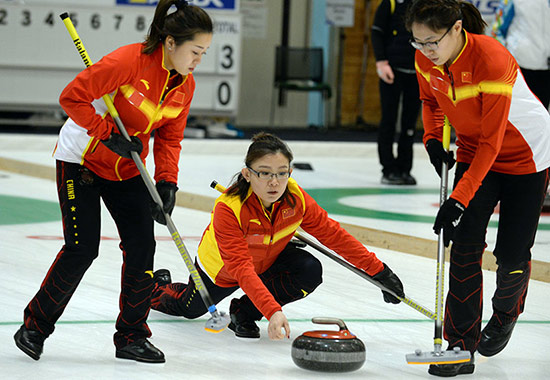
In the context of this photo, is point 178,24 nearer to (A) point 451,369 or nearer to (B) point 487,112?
(B) point 487,112

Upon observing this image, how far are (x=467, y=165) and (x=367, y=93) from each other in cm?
864

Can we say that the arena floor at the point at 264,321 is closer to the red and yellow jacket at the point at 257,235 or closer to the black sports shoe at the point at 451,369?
the black sports shoe at the point at 451,369

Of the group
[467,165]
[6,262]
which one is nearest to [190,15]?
[467,165]

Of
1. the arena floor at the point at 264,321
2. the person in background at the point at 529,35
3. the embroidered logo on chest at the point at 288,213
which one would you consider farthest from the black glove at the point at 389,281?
the person in background at the point at 529,35

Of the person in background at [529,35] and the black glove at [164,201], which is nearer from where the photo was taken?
the black glove at [164,201]

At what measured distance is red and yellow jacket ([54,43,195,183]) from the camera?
2.41 m

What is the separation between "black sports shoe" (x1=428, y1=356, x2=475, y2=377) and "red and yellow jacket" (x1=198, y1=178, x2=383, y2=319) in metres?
0.39

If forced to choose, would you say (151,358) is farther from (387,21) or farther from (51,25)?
(51,25)

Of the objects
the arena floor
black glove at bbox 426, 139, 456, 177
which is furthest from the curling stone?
black glove at bbox 426, 139, 456, 177

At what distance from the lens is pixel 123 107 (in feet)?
8.31

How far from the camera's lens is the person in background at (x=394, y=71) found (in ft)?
18.4

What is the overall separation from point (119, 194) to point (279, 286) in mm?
600

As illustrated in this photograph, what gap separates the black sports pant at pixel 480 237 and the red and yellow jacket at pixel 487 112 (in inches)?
1.7

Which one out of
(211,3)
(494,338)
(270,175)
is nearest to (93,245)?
(270,175)
